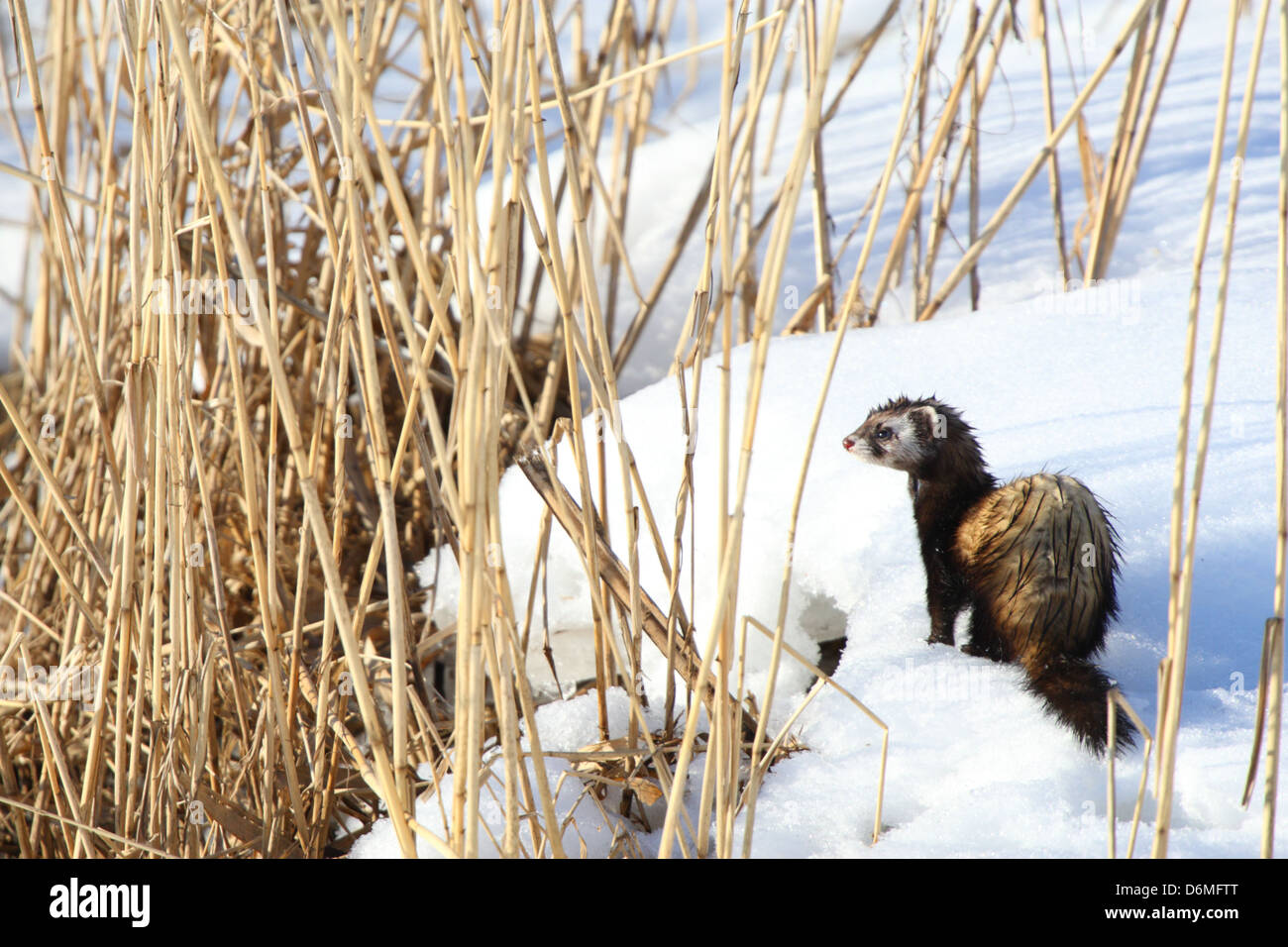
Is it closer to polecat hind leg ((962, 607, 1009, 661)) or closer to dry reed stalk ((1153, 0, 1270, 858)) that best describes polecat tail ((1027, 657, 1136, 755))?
polecat hind leg ((962, 607, 1009, 661))

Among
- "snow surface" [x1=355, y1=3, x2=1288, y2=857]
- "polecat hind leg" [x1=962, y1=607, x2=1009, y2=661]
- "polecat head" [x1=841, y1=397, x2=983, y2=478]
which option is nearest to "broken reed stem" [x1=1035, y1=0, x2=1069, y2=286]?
"snow surface" [x1=355, y1=3, x2=1288, y2=857]

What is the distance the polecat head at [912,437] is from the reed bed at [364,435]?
0.21 meters

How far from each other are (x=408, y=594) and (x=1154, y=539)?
5.12ft

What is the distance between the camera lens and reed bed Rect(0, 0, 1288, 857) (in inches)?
38.2

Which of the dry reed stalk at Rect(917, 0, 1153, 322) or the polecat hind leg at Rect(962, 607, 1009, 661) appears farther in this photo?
the polecat hind leg at Rect(962, 607, 1009, 661)

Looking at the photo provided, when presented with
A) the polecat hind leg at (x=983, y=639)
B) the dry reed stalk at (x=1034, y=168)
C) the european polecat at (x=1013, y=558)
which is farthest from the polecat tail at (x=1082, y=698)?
the dry reed stalk at (x=1034, y=168)

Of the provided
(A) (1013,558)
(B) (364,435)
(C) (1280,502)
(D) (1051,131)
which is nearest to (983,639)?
(A) (1013,558)

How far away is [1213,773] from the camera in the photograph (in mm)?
1243

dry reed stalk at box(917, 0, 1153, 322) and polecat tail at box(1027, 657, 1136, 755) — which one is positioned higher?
→ dry reed stalk at box(917, 0, 1153, 322)

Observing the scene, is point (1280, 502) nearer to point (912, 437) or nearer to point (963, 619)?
point (912, 437)

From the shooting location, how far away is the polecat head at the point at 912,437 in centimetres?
167

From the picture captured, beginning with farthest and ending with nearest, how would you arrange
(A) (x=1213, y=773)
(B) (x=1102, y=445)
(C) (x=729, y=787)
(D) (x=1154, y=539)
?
1. (B) (x=1102, y=445)
2. (D) (x=1154, y=539)
3. (A) (x=1213, y=773)
4. (C) (x=729, y=787)
